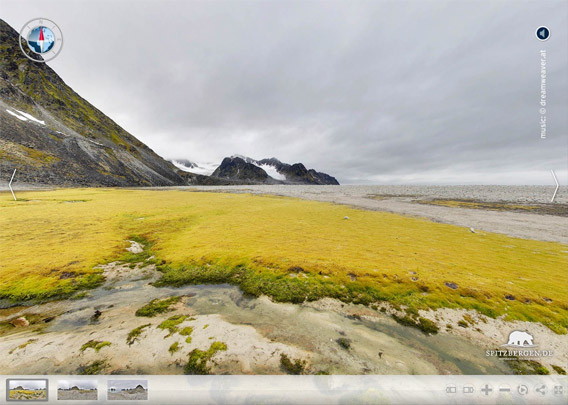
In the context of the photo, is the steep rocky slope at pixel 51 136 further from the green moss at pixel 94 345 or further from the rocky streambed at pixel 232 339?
the green moss at pixel 94 345

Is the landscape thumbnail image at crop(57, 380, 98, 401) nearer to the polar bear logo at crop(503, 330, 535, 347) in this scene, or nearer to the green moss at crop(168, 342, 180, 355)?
the green moss at crop(168, 342, 180, 355)

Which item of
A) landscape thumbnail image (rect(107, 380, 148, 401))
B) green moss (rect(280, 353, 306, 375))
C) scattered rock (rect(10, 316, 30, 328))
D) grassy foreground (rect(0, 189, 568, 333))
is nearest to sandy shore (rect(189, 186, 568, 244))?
grassy foreground (rect(0, 189, 568, 333))

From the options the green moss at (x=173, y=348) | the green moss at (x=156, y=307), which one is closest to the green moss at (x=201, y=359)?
the green moss at (x=173, y=348)

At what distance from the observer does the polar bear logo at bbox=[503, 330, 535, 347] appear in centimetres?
674

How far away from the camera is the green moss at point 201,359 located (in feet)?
17.7

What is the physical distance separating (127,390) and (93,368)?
1.30 metres

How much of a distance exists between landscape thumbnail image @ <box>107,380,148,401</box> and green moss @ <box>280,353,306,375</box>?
344cm

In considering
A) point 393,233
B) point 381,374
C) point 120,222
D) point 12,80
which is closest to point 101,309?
point 381,374

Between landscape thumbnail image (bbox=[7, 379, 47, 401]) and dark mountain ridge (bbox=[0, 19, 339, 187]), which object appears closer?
landscape thumbnail image (bbox=[7, 379, 47, 401])

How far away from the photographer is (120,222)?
2164 cm

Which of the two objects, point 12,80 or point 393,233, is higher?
point 12,80

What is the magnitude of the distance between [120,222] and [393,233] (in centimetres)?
2825

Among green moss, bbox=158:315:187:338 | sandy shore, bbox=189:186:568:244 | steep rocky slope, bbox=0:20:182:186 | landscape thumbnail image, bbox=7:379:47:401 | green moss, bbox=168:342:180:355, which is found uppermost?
steep rocky slope, bbox=0:20:182:186

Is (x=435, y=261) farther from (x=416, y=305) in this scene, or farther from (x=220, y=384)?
(x=220, y=384)
